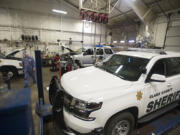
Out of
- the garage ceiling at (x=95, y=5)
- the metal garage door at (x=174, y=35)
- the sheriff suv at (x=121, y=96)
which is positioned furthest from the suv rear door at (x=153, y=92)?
the metal garage door at (x=174, y=35)

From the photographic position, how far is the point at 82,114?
1.33 metres

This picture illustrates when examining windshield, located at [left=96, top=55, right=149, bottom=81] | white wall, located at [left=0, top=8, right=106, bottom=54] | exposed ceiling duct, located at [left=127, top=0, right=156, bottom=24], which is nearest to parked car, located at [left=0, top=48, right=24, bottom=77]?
windshield, located at [left=96, top=55, right=149, bottom=81]

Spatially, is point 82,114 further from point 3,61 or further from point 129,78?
point 3,61

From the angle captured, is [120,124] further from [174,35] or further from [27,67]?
[174,35]

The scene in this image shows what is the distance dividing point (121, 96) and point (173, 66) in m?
1.79

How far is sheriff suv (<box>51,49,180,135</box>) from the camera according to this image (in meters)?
1.32

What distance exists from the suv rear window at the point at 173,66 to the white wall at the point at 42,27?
10593 mm

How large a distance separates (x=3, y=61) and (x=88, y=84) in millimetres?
5063

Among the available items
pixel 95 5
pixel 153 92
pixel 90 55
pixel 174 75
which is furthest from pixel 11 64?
pixel 95 5

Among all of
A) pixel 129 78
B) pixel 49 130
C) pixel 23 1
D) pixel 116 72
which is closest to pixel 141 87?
pixel 129 78

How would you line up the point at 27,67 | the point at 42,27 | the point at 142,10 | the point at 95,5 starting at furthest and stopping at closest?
1. the point at 42,27
2. the point at 95,5
3. the point at 142,10
4. the point at 27,67

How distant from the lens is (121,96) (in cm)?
143

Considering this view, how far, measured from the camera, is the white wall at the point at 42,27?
872cm

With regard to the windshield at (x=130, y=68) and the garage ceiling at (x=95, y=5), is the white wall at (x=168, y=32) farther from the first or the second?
the windshield at (x=130, y=68)
